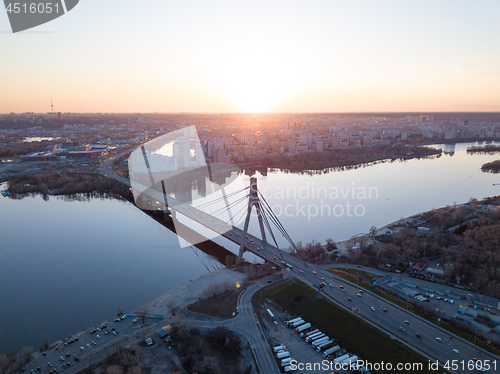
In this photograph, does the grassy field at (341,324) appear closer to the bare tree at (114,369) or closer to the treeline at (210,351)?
the treeline at (210,351)

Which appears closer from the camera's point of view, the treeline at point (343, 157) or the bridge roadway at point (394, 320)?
the bridge roadway at point (394, 320)

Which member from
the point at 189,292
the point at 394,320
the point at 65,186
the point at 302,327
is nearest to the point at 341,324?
the point at 302,327

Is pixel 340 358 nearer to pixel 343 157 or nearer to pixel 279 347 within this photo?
pixel 279 347

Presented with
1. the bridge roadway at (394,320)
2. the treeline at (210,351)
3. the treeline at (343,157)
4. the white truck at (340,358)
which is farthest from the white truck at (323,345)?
the treeline at (343,157)

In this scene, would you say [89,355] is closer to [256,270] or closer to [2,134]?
[256,270]

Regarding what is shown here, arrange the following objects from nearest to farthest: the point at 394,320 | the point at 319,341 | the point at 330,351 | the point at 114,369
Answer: the point at 114,369 < the point at 330,351 < the point at 319,341 < the point at 394,320

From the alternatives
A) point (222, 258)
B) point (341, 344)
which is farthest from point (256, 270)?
point (341, 344)

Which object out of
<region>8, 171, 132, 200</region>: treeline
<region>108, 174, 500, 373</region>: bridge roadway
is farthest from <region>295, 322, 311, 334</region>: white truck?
<region>8, 171, 132, 200</region>: treeline
